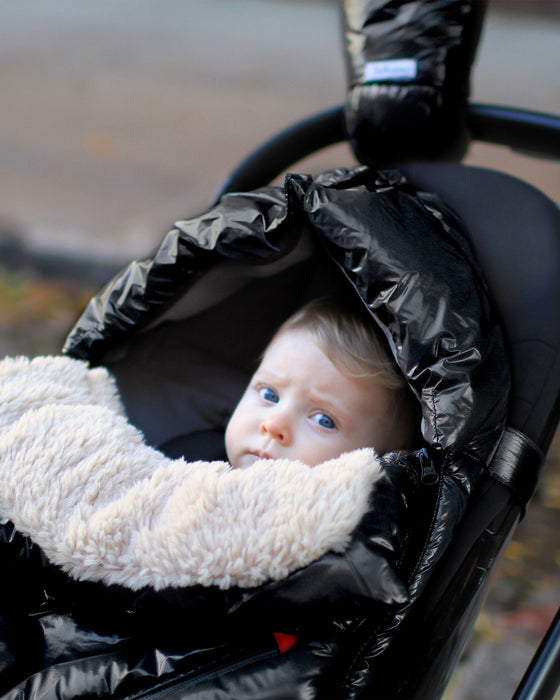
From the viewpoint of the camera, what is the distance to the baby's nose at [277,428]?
1.01 metres

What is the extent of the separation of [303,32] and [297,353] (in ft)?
12.8

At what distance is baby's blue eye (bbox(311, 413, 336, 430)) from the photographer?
1.05 meters

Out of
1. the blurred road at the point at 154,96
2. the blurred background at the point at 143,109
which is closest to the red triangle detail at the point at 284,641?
the blurred background at the point at 143,109

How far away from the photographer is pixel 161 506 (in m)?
0.85

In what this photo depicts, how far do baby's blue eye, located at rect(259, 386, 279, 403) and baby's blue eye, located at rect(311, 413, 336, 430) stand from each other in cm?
7

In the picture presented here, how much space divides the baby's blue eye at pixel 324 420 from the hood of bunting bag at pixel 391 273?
0.50 ft

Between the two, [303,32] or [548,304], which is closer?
[548,304]

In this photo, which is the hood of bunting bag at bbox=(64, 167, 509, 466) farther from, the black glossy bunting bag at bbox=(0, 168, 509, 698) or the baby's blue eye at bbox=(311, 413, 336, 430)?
the baby's blue eye at bbox=(311, 413, 336, 430)

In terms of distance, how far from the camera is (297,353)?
108 cm

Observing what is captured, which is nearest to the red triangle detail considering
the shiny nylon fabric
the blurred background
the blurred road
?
the shiny nylon fabric

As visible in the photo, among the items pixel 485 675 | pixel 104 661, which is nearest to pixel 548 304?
pixel 104 661

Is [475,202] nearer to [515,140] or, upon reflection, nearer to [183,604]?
[515,140]

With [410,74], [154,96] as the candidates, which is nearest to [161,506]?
[410,74]

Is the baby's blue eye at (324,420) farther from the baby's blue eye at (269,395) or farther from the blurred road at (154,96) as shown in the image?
the blurred road at (154,96)
